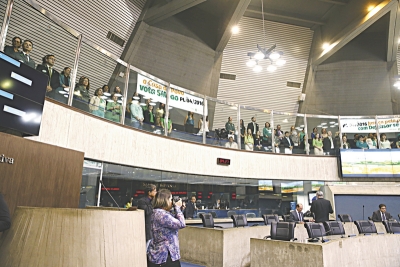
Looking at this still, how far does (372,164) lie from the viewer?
10.4 m

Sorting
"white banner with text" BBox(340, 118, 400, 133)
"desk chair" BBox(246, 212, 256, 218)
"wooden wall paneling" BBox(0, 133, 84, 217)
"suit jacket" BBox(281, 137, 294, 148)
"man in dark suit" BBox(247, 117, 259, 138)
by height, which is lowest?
"desk chair" BBox(246, 212, 256, 218)

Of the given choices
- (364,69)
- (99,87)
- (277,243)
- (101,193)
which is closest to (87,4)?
(99,87)

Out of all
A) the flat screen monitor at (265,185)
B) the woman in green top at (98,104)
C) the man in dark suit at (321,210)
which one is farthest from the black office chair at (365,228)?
the woman in green top at (98,104)

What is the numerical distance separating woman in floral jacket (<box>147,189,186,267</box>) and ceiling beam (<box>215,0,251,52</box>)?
30.7ft

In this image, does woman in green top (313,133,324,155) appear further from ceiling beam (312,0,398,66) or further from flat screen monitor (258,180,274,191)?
ceiling beam (312,0,398,66)

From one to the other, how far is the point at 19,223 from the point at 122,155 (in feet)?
17.2

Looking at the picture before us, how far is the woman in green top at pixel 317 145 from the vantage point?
1065 cm

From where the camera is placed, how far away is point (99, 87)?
18.5ft

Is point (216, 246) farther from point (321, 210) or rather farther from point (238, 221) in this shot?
point (321, 210)

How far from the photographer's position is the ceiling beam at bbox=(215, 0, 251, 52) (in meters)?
10.3

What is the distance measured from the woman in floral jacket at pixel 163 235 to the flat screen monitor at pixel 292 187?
26.8ft

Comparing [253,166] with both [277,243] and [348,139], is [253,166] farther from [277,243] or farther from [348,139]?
[277,243]

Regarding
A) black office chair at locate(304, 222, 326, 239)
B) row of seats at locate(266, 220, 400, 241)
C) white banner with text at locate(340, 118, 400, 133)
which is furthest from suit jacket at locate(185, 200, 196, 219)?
white banner with text at locate(340, 118, 400, 133)

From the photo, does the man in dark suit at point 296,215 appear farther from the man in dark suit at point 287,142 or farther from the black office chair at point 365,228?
the man in dark suit at point 287,142
